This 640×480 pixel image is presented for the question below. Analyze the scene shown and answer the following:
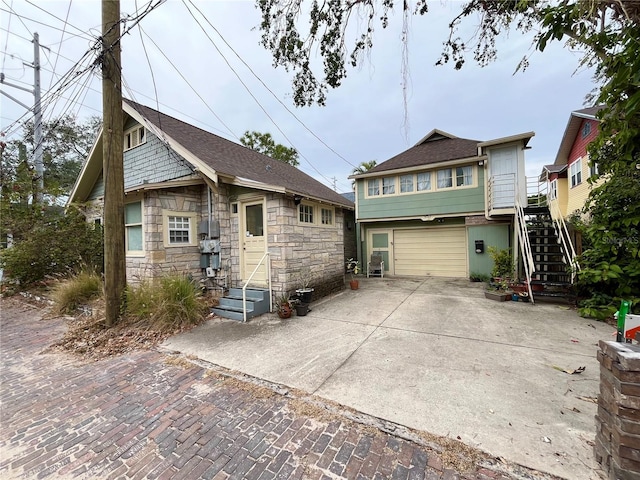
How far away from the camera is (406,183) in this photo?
33.8 feet

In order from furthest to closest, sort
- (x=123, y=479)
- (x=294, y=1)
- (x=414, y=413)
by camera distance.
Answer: (x=294, y=1), (x=414, y=413), (x=123, y=479)

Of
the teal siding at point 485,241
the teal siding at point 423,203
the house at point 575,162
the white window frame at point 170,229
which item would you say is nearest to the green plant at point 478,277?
the teal siding at point 485,241

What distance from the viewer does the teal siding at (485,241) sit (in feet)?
29.3

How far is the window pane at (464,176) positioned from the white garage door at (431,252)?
1742 mm

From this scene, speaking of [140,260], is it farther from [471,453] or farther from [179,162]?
[471,453]

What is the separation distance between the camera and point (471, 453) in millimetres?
1874

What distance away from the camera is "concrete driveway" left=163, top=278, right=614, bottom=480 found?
82.1 inches

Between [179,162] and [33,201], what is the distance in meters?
6.26

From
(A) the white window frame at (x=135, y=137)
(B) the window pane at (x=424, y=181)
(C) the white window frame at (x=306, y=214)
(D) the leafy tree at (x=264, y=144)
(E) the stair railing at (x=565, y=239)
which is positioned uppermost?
(D) the leafy tree at (x=264, y=144)

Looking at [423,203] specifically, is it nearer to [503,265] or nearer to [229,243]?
[503,265]

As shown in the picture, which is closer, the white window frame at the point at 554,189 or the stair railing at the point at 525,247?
the stair railing at the point at 525,247

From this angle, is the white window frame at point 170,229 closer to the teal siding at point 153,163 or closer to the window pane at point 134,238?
the window pane at point 134,238

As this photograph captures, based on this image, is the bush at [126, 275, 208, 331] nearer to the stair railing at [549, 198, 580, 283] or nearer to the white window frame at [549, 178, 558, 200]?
the stair railing at [549, 198, 580, 283]

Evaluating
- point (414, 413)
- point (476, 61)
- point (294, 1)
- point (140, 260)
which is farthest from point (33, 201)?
point (476, 61)
